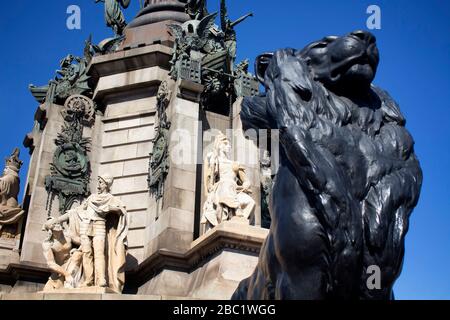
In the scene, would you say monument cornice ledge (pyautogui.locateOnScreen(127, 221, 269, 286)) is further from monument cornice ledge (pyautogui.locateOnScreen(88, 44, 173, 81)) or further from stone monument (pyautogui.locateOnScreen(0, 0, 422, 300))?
monument cornice ledge (pyautogui.locateOnScreen(88, 44, 173, 81))

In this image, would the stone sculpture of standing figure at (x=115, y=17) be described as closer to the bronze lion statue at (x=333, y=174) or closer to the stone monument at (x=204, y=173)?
the stone monument at (x=204, y=173)

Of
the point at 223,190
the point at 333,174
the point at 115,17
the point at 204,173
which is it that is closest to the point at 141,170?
the point at 204,173

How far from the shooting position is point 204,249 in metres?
13.0

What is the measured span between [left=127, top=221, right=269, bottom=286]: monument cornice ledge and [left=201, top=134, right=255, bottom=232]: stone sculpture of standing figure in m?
0.69

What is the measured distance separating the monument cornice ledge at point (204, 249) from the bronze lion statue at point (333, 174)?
7.93 metres

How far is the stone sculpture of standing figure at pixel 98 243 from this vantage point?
13031mm

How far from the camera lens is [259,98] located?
4.20m

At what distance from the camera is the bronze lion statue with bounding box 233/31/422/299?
3.53 metres

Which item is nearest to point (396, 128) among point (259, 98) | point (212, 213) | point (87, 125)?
point (259, 98)

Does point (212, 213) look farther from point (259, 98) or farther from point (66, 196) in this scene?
point (259, 98)

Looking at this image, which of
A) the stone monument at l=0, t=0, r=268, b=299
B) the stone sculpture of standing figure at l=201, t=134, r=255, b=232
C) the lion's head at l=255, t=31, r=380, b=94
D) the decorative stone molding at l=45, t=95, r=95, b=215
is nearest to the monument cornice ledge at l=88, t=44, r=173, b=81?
the stone monument at l=0, t=0, r=268, b=299

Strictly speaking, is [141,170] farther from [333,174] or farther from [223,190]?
[333,174]
